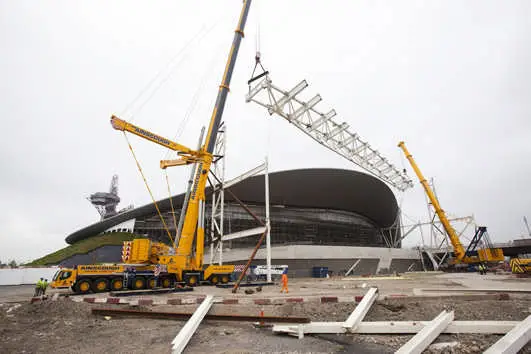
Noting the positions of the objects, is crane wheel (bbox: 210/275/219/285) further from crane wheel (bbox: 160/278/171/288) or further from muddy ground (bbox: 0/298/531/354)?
muddy ground (bbox: 0/298/531/354)

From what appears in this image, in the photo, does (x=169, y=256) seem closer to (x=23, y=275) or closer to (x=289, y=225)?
(x=289, y=225)

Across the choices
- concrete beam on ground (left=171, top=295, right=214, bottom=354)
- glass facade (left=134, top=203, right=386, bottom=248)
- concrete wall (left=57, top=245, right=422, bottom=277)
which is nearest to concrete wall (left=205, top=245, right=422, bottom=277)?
concrete wall (left=57, top=245, right=422, bottom=277)

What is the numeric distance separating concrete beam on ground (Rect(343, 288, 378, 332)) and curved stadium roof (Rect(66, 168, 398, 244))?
31.7m

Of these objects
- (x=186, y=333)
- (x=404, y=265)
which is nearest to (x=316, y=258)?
(x=404, y=265)

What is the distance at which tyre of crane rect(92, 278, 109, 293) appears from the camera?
48.6ft

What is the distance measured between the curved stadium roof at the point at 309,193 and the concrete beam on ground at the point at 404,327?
33.1 metres

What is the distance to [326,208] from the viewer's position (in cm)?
4950

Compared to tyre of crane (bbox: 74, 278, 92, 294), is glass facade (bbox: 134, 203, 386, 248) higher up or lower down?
higher up

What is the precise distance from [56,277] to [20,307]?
24.2ft

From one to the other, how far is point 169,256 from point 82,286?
4.55 metres

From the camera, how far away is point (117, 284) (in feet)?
50.4

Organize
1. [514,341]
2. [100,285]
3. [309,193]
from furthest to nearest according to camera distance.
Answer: [309,193] → [100,285] → [514,341]

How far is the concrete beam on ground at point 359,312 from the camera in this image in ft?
18.6

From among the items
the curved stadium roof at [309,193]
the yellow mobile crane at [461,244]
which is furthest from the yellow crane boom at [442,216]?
the curved stadium roof at [309,193]
